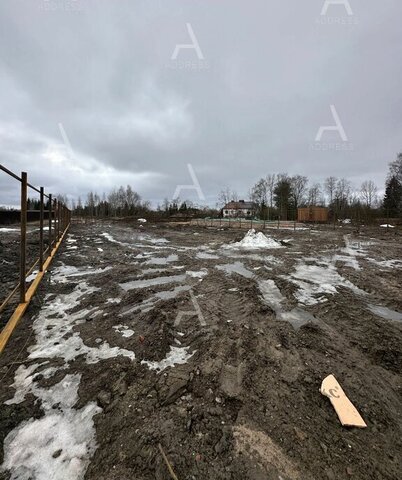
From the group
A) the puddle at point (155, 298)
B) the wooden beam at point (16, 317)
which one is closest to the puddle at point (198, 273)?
the puddle at point (155, 298)

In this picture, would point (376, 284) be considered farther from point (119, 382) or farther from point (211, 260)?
point (119, 382)

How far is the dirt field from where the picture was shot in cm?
167

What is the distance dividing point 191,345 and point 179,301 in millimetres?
1566

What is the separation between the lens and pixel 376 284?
602cm

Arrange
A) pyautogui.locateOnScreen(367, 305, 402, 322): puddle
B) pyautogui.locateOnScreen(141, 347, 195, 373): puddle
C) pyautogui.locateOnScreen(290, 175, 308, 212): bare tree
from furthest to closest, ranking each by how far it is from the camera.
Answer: pyautogui.locateOnScreen(290, 175, 308, 212): bare tree → pyautogui.locateOnScreen(367, 305, 402, 322): puddle → pyautogui.locateOnScreen(141, 347, 195, 373): puddle

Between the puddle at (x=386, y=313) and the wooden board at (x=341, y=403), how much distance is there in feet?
7.82

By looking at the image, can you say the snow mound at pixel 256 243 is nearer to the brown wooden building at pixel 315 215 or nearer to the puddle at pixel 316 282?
the puddle at pixel 316 282

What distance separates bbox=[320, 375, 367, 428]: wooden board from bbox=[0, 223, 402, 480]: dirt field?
58 millimetres

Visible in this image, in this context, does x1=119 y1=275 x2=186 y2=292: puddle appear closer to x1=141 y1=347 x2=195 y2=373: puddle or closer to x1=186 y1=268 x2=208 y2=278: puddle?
x1=186 y1=268 x2=208 y2=278: puddle

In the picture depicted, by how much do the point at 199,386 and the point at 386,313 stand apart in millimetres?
3707

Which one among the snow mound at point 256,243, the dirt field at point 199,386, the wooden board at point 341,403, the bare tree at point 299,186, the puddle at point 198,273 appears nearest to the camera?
the dirt field at point 199,386

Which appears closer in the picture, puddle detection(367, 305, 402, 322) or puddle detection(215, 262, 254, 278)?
puddle detection(367, 305, 402, 322)

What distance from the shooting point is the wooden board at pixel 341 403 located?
1979 millimetres

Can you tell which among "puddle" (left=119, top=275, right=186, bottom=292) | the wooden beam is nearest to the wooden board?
the wooden beam
